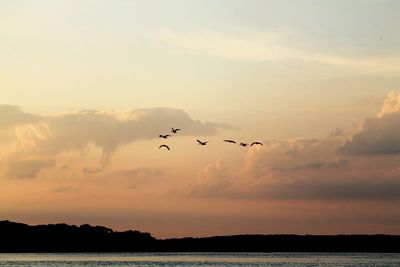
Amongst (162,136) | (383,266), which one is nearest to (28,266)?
(383,266)

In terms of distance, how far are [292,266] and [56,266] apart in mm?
54506

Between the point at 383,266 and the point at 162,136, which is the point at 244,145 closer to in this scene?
the point at 162,136

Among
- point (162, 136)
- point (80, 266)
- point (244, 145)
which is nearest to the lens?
point (244, 145)

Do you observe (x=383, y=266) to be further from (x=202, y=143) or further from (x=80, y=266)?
(x=202, y=143)

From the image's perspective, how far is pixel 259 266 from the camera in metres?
186

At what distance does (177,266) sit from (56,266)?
28.2 m

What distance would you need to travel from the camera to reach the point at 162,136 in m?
93.5

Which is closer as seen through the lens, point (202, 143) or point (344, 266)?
point (202, 143)

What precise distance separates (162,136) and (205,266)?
9127 centimetres

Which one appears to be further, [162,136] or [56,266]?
[56,266]

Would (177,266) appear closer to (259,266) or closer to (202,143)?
(259,266)

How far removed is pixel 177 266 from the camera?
179 meters

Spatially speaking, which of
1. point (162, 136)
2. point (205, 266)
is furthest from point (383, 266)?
point (162, 136)

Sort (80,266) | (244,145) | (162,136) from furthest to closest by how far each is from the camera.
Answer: (80,266) → (162,136) → (244,145)
